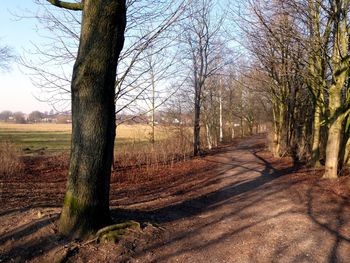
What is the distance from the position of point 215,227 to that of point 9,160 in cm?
1226

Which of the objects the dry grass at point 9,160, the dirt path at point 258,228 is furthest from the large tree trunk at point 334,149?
the dry grass at point 9,160

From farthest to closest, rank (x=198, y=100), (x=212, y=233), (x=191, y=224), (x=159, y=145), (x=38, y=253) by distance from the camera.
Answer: (x=198, y=100)
(x=159, y=145)
(x=191, y=224)
(x=212, y=233)
(x=38, y=253)

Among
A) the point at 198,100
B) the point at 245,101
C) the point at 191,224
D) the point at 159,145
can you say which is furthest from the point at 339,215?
the point at 245,101

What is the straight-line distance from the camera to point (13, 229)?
5191 mm

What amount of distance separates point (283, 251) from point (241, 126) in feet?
151

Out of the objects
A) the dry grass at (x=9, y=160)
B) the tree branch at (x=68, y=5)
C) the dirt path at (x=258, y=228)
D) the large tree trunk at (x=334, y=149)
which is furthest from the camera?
the dry grass at (x=9, y=160)

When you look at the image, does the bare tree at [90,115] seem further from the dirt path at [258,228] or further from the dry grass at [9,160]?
the dry grass at [9,160]

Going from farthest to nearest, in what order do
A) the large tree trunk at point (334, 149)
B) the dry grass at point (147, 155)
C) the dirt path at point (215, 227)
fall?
the dry grass at point (147, 155)
the large tree trunk at point (334, 149)
the dirt path at point (215, 227)

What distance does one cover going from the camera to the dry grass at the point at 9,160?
1502 cm

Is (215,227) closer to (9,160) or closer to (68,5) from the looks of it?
(68,5)

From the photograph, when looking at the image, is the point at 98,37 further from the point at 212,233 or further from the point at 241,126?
the point at 241,126

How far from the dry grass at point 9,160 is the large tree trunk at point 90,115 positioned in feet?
36.2

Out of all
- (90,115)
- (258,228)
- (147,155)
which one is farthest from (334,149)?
(147,155)

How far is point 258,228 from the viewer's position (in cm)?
626
